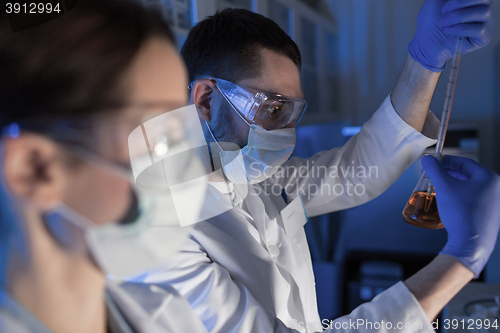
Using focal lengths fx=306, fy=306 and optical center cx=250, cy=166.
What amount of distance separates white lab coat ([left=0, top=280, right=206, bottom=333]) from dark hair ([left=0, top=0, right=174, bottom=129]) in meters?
0.33

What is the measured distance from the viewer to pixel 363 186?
1268 millimetres

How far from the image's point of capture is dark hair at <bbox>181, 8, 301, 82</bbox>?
946 millimetres

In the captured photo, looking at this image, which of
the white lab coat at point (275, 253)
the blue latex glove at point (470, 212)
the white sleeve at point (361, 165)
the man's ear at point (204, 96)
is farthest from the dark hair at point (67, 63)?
the white sleeve at point (361, 165)

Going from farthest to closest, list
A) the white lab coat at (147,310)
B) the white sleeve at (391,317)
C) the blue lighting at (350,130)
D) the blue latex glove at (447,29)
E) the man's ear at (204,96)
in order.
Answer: the blue lighting at (350,130), the man's ear at (204,96), the blue latex glove at (447,29), the white sleeve at (391,317), the white lab coat at (147,310)

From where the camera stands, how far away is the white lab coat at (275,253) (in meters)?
0.73

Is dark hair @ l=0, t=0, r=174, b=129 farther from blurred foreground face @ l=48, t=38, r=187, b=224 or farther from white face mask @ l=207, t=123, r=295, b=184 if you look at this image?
white face mask @ l=207, t=123, r=295, b=184

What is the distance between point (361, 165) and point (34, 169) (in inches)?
45.5

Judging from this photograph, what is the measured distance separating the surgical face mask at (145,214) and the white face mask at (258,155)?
43 cm

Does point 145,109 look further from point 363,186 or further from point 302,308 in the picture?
point 363,186

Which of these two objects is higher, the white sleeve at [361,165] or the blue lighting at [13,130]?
the blue lighting at [13,130]

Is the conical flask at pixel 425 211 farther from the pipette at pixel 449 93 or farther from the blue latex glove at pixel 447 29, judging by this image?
the blue latex glove at pixel 447 29

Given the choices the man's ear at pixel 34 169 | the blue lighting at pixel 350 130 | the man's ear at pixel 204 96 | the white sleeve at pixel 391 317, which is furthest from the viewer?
the blue lighting at pixel 350 130

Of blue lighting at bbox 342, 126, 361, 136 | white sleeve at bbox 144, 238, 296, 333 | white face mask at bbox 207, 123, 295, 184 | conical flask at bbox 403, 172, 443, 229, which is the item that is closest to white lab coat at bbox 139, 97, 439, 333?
white sleeve at bbox 144, 238, 296, 333

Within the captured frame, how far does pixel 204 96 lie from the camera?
0.96 metres
